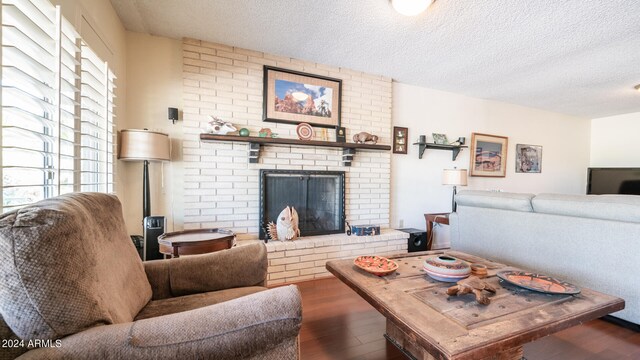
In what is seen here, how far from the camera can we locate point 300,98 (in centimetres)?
309

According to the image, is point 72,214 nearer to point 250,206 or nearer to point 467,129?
point 250,206

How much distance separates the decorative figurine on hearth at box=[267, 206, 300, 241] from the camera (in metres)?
2.73

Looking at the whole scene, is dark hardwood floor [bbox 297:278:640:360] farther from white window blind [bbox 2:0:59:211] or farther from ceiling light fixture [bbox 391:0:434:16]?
ceiling light fixture [bbox 391:0:434:16]

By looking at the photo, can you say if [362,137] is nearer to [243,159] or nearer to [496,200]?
[243,159]

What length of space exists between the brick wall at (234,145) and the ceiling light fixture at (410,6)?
1.34 meters

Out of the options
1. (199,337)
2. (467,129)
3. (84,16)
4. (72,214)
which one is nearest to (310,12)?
(84,16)

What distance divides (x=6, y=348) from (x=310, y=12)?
2386 mm

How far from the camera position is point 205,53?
2689 mm

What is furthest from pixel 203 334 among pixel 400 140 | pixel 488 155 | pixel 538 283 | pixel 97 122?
pixel 488 155

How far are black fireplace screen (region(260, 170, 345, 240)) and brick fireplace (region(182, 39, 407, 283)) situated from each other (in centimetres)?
8

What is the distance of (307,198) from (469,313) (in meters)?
2.14

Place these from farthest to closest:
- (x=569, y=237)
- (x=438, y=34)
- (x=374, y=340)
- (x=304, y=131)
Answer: (x=304, y=131), (x=438, y=34), (x=569, y=237), (x=374, y=340)

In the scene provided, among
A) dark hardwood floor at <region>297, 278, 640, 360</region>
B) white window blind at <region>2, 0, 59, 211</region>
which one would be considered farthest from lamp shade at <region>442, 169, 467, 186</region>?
white window blind at <region>2, 0, 59, 211</region>

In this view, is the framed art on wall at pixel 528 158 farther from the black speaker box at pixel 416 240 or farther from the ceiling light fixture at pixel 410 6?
the ceiling light fixture at pixel 410 6
